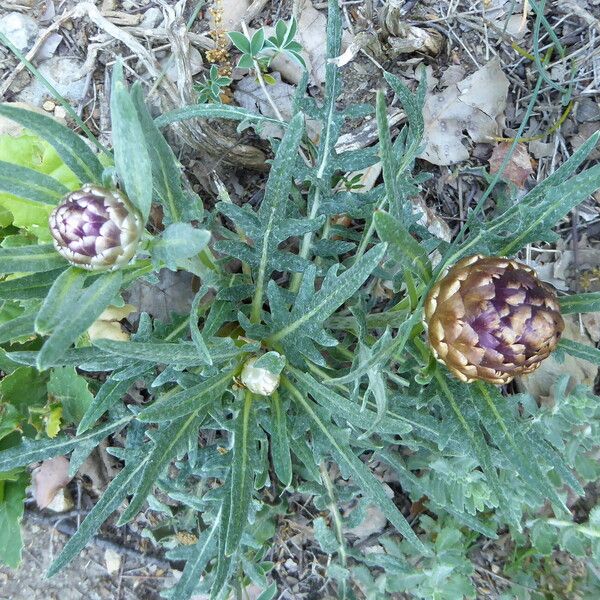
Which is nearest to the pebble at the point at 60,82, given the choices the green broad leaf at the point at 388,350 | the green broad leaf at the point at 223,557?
the green broad leaf at the point at 223,557

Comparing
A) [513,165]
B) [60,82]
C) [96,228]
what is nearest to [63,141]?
[96,228]

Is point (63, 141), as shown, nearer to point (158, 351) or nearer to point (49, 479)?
point (158, 351)

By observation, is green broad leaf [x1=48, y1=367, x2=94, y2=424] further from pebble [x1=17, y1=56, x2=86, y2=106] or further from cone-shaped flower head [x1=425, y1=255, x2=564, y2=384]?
cone-shaped flower head [x1=425, y1=255, x2=564, y2=384]

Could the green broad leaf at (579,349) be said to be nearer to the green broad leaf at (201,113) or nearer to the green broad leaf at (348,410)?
the green broad leaf at (348,410)

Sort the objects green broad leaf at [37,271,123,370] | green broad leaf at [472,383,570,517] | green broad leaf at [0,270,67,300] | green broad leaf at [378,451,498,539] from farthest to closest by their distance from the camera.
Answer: green broad leaf at [378,451,498,539] → green broad leaf at [0,270,67,300] → green broad leaf at [472,383,570,517] → green broad leaf at [37,271,123,370]

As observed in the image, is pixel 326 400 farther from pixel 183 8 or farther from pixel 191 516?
pixel 183 8

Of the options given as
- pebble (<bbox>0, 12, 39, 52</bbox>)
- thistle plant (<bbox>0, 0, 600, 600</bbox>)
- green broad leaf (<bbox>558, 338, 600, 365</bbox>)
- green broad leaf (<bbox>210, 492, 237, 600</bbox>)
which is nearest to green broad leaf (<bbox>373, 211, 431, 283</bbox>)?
thistle plant (<bbox>0, 0, 600, 600</bbox>)

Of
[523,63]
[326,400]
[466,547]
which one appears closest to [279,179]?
[326,400]
